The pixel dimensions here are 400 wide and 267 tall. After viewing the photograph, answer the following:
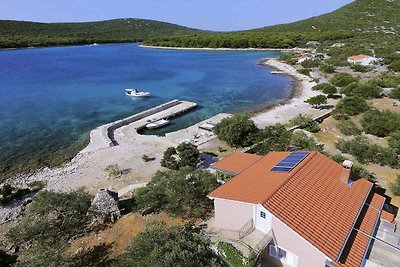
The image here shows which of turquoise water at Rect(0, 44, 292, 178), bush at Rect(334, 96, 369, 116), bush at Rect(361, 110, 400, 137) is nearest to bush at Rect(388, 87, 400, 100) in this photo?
bush at Rect(334, 96, 369, 116)

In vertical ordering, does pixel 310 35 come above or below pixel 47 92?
above

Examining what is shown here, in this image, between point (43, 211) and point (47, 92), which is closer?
point (43, 211)

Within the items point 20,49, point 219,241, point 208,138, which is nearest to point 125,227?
point 219,241

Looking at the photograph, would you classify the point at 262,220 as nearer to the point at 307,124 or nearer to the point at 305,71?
the point at 307,124

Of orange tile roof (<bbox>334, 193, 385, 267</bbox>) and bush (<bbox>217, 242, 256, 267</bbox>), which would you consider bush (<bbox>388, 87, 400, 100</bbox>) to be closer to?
orange tile roof (<bbox>334, 193, 385, 267</bbox>)

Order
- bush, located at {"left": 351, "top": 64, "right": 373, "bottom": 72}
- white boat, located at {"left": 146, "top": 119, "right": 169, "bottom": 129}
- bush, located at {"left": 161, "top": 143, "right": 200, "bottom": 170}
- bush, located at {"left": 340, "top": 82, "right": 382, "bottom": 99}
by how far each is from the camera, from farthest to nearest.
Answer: bush, located at {"left": 351, "top": 64, "right": 373, "bottom": 72} → bush, located at {"left": 340, "top": 82, "right": 382, "bottom": 99} → white boat, located at {"left": 146, "top": 119, "right": 169, "bottom": 129} → bush, located at {"left": 161, "top": 143, "right": 200, "bottom": 170}

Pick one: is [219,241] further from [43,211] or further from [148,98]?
[148,98]

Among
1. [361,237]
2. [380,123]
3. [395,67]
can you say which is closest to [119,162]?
[361,237]
